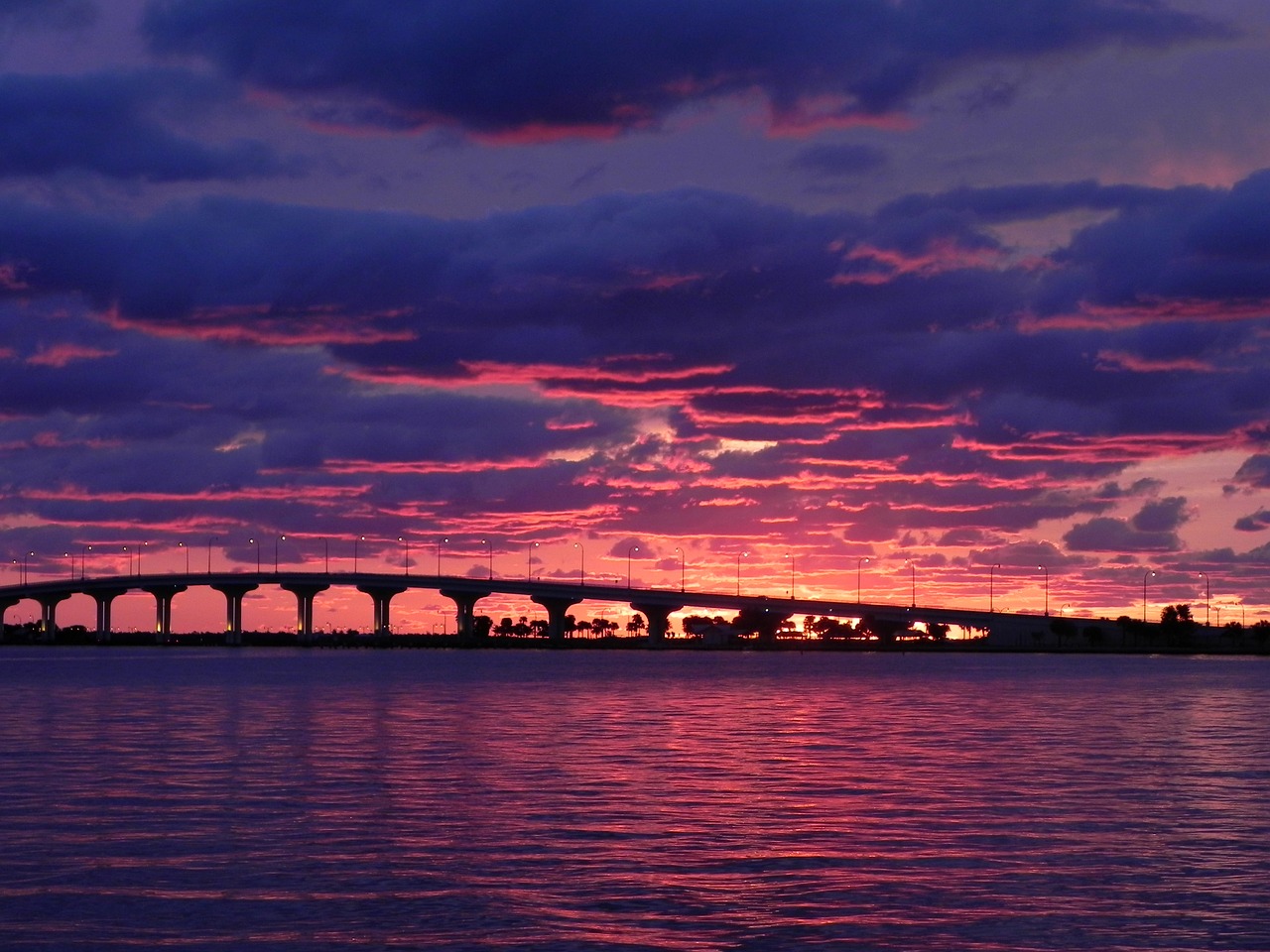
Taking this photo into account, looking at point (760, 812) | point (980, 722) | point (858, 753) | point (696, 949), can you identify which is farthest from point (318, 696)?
point (696, 949)

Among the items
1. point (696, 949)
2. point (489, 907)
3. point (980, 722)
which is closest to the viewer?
point (696, 949)

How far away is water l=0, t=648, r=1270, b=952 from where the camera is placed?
26.7 meters

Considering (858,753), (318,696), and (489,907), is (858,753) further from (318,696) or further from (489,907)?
(318,696)

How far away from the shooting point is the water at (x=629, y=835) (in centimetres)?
2666

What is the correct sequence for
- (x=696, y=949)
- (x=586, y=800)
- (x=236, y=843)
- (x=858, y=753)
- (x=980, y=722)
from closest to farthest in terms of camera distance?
(x=696, y=949)
(x=236, y=843)
(x=586, y=800)
(x=858, y=753)
(x=980, y=722)

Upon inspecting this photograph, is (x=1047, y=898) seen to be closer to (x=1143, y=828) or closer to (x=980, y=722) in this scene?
(x=1143, y=828)

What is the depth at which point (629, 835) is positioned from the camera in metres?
36.4

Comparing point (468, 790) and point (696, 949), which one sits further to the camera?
point (468, 790)

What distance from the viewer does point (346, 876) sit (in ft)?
102

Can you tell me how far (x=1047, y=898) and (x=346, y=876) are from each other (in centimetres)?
1254

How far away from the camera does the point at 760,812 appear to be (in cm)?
4072

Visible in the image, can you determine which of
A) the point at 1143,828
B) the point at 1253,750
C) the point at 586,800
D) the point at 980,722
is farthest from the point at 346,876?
the point at 980,722

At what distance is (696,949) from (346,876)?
28.7ft

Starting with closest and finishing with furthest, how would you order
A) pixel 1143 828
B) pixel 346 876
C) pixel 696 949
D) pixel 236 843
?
1. pixel 696 949
2. pixel 346 876
3. pixel 236 843
4. pixel 1143 828
